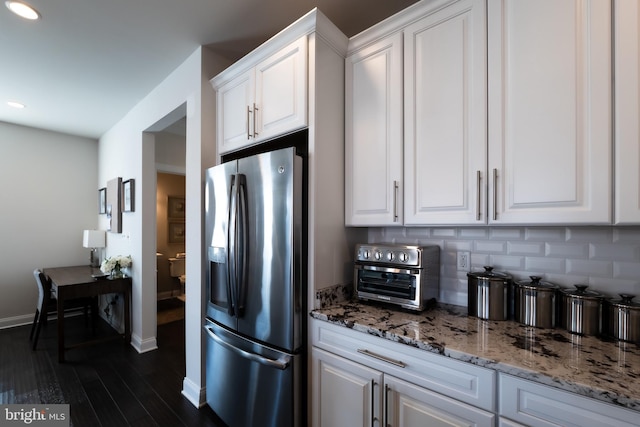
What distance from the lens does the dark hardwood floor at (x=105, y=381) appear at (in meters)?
2.12

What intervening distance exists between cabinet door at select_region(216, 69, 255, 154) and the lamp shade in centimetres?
319

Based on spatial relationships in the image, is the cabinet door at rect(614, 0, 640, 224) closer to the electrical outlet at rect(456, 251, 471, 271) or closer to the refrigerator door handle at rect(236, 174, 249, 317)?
the electrical outlet at rect(456, 251, 471, 271)

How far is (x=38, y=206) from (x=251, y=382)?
459 cm

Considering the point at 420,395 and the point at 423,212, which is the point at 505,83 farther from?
the point at 420,395

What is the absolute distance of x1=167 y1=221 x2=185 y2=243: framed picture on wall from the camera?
564 centimetres

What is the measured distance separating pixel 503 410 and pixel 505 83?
4.34 ft

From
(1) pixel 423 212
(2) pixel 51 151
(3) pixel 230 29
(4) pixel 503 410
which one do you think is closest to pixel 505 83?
(1) pixel 423 212

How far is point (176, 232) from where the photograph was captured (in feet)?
18.7

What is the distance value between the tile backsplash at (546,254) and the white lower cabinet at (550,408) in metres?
0.69

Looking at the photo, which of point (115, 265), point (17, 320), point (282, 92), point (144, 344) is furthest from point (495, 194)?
point (17, 320)

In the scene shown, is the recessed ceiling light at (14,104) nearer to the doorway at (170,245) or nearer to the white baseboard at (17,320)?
the doorway at (170,245)

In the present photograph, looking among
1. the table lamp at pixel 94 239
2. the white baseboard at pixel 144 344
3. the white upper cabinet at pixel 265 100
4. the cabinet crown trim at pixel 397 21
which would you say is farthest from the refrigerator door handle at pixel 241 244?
the table lamp at pixel 94 239

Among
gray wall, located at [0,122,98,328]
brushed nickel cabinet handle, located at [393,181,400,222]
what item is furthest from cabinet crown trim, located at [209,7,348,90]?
gray wall, located at [0,122,98,328]

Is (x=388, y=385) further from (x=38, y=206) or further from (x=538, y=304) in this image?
(x=38, y=206)
